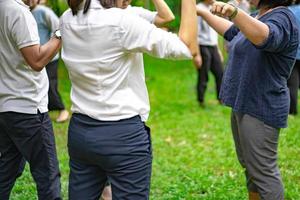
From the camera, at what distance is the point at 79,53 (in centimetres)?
255

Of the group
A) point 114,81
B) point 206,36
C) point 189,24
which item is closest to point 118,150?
point 114,81

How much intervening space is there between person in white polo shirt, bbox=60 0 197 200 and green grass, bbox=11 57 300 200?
1810mm

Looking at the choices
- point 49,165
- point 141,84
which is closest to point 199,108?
point 49,165

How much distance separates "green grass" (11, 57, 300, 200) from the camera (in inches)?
176

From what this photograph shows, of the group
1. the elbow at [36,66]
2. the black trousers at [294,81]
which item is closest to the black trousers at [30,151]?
the elbow at [36,66]

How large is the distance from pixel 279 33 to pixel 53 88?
167 inches

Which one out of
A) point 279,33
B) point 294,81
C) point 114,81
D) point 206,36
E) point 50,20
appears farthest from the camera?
point 206,36

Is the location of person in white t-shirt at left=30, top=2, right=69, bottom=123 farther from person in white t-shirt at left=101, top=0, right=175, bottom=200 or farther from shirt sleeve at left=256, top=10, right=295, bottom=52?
shirt sleeve at left=256, top=10, right=295, bottom=52

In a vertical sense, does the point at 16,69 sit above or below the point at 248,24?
below

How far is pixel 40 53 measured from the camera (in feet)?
9.71

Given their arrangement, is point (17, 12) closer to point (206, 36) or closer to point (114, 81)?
point (114, 81)

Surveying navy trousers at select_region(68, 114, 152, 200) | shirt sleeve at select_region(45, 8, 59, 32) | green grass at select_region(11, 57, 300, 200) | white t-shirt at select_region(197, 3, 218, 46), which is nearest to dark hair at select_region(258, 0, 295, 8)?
navy trousers at select_region(68, 114, 152, 200)

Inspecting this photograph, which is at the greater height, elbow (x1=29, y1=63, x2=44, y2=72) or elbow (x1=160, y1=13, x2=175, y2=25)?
elbow (x1=160, y1=13, x2=175, y2=25)

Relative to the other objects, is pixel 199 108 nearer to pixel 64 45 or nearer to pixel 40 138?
pixel 40 138
